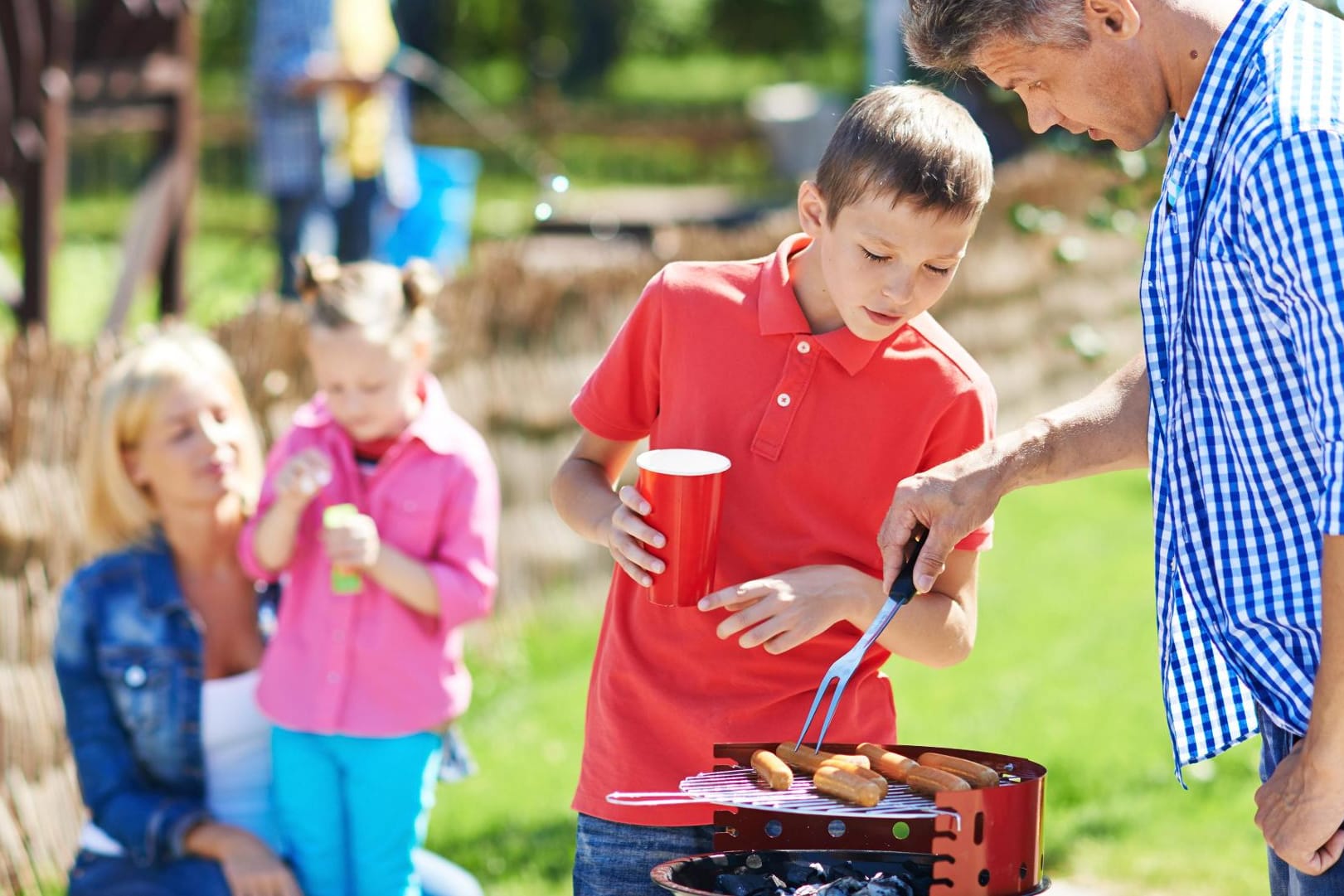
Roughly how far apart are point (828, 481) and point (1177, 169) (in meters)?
0.67

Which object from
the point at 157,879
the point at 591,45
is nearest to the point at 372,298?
the point at 157,879

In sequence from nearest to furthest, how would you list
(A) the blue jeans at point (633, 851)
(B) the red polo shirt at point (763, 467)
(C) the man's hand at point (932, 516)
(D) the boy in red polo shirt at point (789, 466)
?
(C) the man's hand at point (932, 516)
(D) the boy in red polo shirt at point (789, 466)
(B) the red polo shirt at point (763, 467)
(A) the blue jeans at point (633, 851)

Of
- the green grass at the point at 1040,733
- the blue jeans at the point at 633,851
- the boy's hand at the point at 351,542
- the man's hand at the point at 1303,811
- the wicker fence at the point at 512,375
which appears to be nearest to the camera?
the man's hand at the point at 1303,811

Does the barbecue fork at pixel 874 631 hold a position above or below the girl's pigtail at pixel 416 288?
below

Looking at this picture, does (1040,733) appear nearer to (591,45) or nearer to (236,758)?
(236,758)

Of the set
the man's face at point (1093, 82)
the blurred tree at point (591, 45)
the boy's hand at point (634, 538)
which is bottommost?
the boy's hand at point (634, 538)

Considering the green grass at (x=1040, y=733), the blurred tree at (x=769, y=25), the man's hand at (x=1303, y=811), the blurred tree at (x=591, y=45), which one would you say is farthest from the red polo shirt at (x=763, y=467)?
the blurred tree at (x=769, y=25)

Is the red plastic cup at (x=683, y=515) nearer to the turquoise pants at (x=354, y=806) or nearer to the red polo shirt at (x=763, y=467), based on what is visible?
the red polo shirt at (x=763, y=467)

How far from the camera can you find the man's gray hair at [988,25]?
2006 millimetres

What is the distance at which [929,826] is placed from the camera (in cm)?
196

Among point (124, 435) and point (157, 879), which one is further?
point (124, 435)

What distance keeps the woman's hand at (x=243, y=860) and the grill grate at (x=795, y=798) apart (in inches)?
55.2

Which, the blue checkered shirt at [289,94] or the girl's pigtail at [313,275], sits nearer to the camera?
the girl's pigtail at [313,275]

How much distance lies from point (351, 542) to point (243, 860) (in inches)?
27.1
